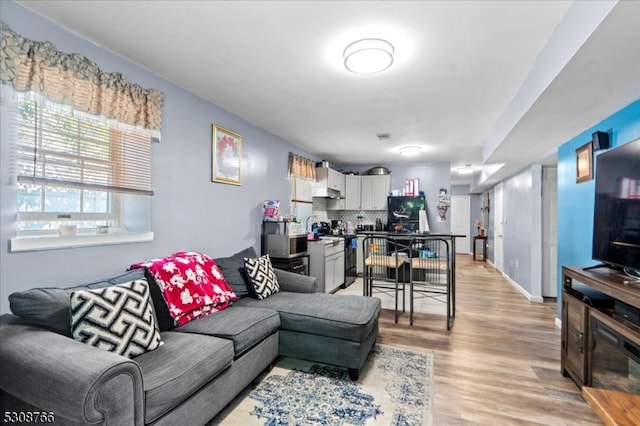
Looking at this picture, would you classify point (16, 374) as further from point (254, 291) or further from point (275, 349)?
point (254, 291)

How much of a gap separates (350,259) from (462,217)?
6.24 meters

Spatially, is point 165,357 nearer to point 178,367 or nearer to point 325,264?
point 178,367

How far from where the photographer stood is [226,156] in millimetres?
3414

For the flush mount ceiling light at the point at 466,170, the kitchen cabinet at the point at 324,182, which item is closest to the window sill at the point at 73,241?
the kitchen cabinet at the point at 324,182

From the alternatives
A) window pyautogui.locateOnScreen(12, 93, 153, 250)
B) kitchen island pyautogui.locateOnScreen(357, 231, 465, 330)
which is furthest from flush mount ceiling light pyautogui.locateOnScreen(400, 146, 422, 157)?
window pyautogui.locateOnScreen(12, 93, 153, 250)

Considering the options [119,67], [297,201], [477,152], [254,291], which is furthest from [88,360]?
[477,152]

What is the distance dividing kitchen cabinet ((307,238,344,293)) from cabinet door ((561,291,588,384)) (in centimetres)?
285

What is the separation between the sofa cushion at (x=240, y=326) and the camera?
80.3 inches

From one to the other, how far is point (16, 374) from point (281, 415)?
1.36 m

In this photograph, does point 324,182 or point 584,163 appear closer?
point 584,163

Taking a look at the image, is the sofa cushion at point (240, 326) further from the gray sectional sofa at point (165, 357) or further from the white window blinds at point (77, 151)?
the white window blinds at point (77, 151)

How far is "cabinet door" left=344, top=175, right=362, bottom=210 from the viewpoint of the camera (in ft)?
21.8

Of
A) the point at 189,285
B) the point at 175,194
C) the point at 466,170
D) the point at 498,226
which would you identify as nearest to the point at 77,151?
the point at 175,194

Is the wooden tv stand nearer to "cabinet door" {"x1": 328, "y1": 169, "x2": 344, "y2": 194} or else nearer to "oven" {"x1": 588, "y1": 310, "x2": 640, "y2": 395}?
"oven" {"x1": 588, "y1": 310, "x2": 640, "y2": 395}
